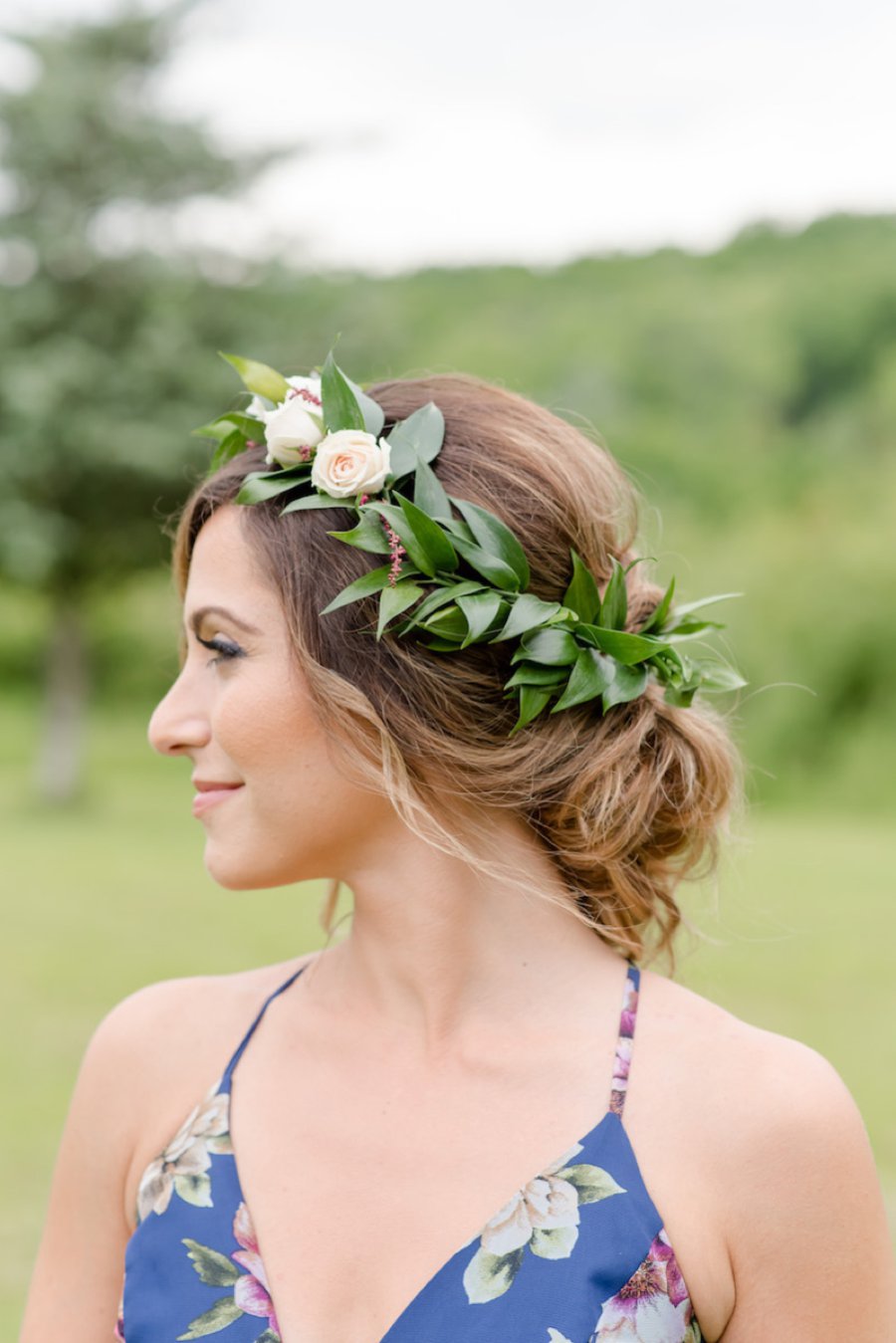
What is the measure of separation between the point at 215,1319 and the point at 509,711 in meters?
→ 0.75

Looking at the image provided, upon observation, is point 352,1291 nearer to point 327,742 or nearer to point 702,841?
point 327,742

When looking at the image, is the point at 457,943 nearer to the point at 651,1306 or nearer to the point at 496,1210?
the point at 496,1210

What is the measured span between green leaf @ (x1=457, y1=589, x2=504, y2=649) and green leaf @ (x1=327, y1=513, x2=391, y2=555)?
0.36 feet

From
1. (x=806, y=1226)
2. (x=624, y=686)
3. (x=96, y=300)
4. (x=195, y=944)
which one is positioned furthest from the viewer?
(x=96, y=300)

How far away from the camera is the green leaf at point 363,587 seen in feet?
5.14

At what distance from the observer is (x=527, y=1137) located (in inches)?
60.6

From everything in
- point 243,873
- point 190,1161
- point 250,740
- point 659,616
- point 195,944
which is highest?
point 659,616

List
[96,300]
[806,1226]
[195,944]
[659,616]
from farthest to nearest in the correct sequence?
[96,300], [195,944], [659,616], [806,1226]

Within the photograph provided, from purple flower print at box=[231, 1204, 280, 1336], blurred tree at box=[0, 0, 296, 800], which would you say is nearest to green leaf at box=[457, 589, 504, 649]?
purple flower print at box=[231, 1204, 280, 1336]

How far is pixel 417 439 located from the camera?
1.68m

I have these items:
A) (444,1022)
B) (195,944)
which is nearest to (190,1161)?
(444,1022)

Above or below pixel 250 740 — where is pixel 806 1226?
below

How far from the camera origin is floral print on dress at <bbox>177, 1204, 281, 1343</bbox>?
1.49 m

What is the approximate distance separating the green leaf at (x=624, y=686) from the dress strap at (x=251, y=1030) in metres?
0.56
